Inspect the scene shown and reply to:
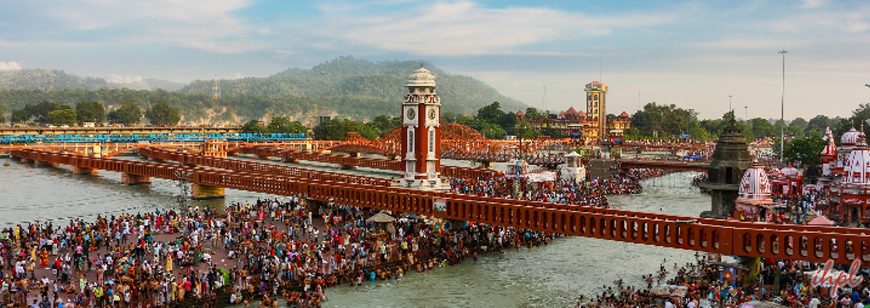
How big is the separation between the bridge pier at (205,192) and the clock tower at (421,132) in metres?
25.0

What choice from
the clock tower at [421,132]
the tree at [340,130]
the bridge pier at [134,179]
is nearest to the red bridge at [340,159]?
the clock tower at [421,132]

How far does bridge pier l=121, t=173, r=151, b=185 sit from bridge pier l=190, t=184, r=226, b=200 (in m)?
16.3

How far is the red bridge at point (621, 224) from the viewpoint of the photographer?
99.0 feet

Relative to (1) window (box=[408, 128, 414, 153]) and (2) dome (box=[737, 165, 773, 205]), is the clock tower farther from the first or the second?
(2) dome (box=[737, 165, 773, 205])

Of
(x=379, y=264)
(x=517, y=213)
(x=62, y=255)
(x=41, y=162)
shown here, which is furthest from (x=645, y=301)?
(x=41, y=162)

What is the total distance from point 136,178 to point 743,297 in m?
67.6

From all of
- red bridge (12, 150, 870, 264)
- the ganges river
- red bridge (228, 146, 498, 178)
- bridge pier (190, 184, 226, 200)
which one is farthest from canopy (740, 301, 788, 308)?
red bridge (228, 146, 498, 178)

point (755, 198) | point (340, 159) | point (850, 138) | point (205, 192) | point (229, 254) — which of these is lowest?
point (229, 254)

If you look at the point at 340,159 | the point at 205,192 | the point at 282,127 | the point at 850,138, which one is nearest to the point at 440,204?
the point at 205,192

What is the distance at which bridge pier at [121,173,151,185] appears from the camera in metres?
80.1

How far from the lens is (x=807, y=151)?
86750 millimetres

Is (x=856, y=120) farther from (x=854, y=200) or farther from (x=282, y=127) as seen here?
(x=282, y=127)

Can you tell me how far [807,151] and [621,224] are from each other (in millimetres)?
62545

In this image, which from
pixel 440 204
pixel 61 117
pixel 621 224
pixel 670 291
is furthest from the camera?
pixel 61 117
